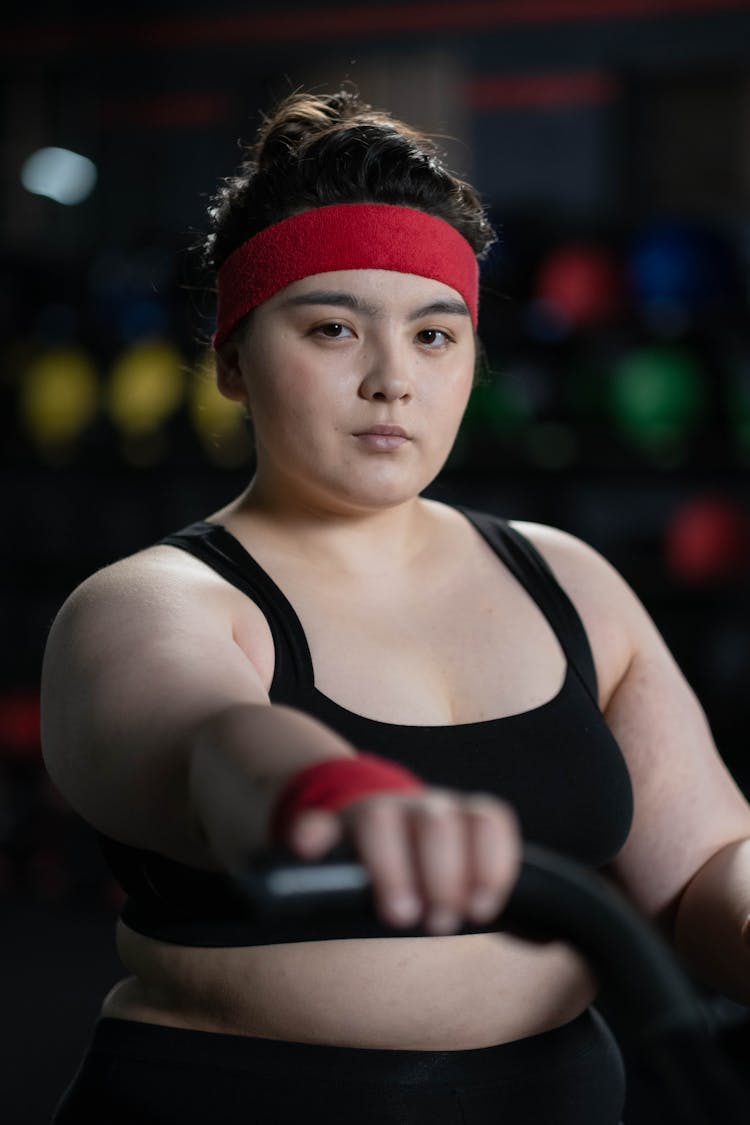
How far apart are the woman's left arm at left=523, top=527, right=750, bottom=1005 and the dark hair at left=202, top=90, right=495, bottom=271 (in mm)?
353

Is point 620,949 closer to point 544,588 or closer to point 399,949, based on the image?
point 399,949

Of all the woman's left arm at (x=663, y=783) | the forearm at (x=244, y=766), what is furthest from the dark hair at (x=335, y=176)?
the forearm at (x=244, y=766)

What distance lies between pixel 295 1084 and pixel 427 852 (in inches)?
21.3

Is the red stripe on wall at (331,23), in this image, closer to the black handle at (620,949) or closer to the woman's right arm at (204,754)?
the woman's right arm at (204,754)

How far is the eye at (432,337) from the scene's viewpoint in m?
1.17

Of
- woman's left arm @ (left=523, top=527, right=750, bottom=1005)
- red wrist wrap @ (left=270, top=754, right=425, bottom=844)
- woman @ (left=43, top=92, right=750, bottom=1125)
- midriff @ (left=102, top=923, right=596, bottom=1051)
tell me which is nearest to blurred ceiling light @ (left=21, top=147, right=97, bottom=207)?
woman @ (left=43, top=92, right=750, bottom=1125)

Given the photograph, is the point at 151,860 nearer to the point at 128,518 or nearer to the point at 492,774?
the point at 492,774

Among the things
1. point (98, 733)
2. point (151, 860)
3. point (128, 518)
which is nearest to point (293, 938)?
point (151, 860)

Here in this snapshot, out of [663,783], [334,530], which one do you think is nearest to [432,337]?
[334,530]

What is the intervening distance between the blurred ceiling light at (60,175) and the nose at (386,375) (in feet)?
16.3

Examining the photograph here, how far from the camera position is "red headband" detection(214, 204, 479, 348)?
3.78 ft

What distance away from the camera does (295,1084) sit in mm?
1014

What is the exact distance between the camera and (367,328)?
114 centimetres

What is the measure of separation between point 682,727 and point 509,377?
356 cm
